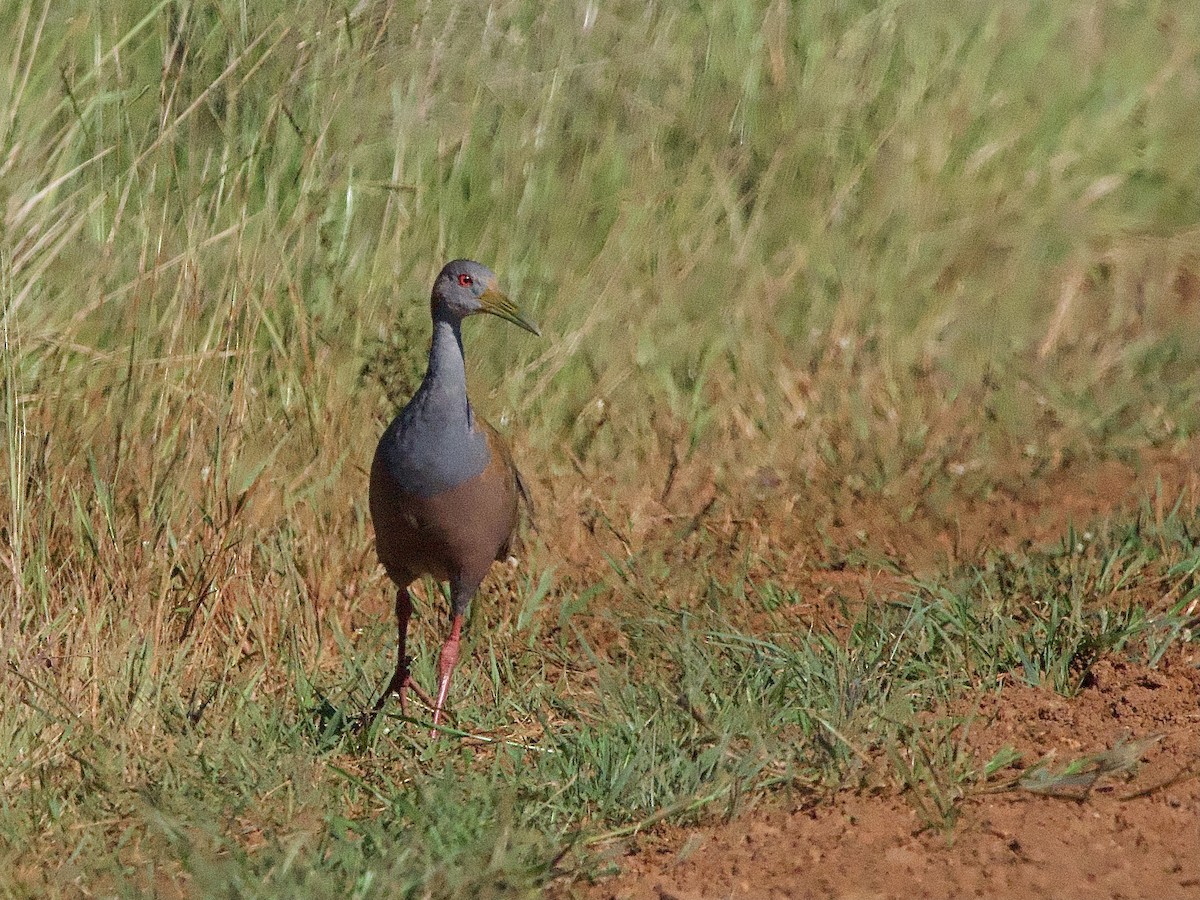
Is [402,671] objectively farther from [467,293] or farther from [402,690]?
[467,293]

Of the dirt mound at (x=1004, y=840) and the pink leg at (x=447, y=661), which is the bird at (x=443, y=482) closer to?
the pink leg at (x=447, y=661)

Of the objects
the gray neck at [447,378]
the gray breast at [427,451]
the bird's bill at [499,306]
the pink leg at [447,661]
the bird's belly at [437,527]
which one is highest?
the bird's bill at [499,306]

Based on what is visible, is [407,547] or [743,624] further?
[743,624]

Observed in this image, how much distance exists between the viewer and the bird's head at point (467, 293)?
476 centimetres

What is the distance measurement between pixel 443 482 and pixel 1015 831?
179 cm

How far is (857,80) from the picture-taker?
6.86 m

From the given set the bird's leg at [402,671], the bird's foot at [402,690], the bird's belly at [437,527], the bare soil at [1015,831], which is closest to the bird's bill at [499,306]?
the bird's belly at [437,527]

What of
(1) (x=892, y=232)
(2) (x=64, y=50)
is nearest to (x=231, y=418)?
(2) (x=64, y=50)

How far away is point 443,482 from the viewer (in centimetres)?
465

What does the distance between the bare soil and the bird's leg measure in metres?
0.96

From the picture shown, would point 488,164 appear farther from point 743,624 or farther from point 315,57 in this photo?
point 743,624

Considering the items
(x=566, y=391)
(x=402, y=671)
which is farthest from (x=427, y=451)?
(x=566, y=391)

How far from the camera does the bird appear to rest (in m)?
4.63

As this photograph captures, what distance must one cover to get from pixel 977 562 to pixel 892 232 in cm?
177
